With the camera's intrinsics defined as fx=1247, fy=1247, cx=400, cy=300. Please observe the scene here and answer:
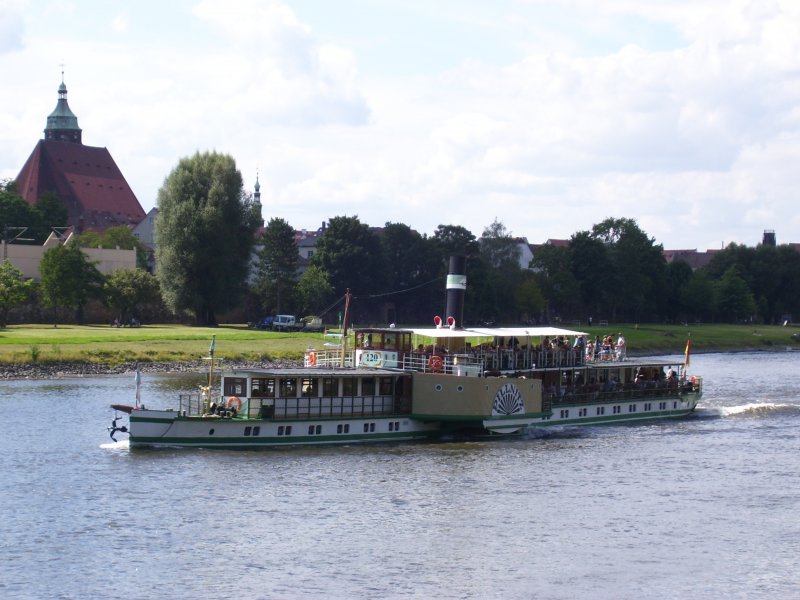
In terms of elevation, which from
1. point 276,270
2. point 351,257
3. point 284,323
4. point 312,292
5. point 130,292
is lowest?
point 284,323

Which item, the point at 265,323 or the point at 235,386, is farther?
the point at 265,323

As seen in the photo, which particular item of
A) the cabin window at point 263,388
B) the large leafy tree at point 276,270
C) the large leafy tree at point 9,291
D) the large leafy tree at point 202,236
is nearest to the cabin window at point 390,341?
the cabin window at point 263,388

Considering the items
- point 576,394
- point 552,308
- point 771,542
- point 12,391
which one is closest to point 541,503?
point 771,542

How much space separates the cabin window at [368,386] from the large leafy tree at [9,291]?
215 ft

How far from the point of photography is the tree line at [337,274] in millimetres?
125562

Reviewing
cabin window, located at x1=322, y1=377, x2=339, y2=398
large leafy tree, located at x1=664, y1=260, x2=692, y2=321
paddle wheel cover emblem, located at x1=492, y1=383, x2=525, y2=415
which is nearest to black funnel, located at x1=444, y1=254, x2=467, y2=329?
paddle wheel cover emblem, located at x1=492, y1=383, x2=525, y2=415

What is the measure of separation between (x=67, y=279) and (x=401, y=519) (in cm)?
8484

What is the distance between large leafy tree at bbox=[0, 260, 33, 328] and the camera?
379 ft

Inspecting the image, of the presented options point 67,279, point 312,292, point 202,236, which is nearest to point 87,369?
point 67,279

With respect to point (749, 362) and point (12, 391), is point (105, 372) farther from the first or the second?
point (749, 362)

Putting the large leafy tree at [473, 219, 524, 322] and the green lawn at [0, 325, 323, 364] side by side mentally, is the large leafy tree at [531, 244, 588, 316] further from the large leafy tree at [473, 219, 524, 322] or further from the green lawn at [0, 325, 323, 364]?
the green lawn at [0, 325, 323, 364]

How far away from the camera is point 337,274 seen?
503ft

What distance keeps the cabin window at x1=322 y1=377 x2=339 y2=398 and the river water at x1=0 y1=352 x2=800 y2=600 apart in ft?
9.30

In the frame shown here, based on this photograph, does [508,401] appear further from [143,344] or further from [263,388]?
[143,344]
